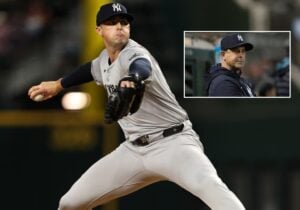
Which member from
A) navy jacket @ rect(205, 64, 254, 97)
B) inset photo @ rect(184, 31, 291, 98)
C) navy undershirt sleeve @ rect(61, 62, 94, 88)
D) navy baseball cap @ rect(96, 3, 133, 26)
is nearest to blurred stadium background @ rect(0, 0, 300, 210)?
inset photo @ rect(184, 31, 291, 98)

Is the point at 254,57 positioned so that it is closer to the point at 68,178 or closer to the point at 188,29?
the point at 188,29

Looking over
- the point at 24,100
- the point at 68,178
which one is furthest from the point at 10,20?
the point at 68,178

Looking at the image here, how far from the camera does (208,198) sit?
4.01 meters

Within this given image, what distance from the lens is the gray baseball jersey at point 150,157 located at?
159 inches

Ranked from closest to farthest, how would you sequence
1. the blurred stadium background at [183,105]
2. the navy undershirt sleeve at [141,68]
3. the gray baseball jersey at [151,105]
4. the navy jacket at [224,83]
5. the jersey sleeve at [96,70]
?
the navy undershirt sleeve at [141,68] < the gray baseball jersey at [151,105] < the jersey sleeve at [96,70] < the navy jacket at [224,83] < the blurred stadium background at [183,105]

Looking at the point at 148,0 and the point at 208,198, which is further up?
the point at 148,0

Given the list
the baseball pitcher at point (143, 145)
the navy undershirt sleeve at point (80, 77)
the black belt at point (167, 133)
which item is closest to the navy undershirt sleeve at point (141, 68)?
the baseball pitcher at point (143, 145)

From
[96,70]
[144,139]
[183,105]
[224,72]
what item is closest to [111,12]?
[96,70]

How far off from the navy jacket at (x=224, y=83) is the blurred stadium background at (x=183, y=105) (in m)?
2.02

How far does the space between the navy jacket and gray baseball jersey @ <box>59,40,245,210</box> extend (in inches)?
16.2

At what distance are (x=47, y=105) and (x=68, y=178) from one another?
51cm

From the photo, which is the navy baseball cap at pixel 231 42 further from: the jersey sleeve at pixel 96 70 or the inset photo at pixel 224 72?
the jersey sleeve at pixel 96 70

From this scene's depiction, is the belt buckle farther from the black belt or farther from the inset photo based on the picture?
the inset photo

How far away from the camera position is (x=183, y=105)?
22.8ft
